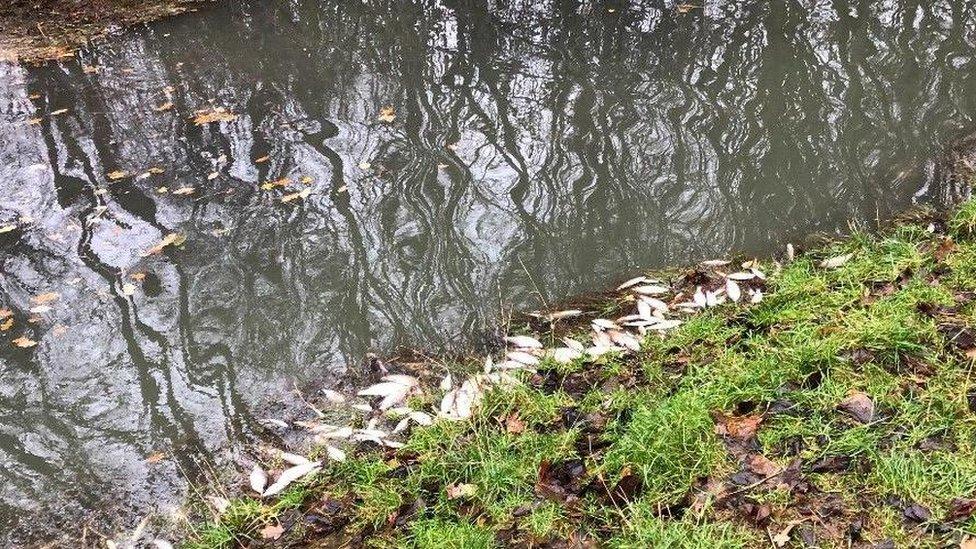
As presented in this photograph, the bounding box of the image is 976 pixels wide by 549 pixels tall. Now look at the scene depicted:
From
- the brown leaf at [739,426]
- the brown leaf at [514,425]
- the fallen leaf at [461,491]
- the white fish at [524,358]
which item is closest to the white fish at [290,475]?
the fallen leaf at [461,491]

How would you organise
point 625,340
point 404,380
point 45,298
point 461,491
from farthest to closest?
1. point 45,298
2. point 404,380
3. point 625,340
4. point 461,491

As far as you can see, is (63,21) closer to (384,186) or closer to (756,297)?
(384,186)

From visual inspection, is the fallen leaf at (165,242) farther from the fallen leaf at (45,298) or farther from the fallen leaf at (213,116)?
the fallen leaf at (213,116)

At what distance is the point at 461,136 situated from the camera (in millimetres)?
6047

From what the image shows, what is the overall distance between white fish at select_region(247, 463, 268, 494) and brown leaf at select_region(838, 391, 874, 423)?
2411 mm

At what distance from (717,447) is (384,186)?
349 cm

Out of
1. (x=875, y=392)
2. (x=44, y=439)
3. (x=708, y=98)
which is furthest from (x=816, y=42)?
(x=44, y=439)

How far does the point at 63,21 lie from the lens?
9.68 metres

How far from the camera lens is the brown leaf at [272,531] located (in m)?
2.89

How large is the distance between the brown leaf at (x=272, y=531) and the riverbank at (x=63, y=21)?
Result: 795 centimetres

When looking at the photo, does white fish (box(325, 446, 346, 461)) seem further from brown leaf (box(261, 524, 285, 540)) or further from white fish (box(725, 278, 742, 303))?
white fish (box(725, 278, 742, 303))

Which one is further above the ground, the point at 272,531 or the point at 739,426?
the point at 739,426

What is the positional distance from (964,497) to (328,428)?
102 inches

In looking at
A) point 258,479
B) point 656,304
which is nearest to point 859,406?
point 656,304
